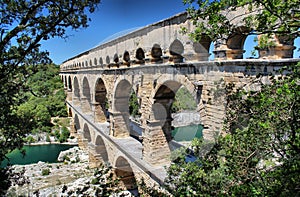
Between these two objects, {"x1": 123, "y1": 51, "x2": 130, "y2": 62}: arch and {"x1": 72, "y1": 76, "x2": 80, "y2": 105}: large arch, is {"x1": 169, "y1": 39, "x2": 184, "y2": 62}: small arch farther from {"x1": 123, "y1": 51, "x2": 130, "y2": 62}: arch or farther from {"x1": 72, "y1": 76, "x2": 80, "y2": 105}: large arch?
{"x1": 72, "y1": 76, "x2": 80, "y2": 105}: large arch

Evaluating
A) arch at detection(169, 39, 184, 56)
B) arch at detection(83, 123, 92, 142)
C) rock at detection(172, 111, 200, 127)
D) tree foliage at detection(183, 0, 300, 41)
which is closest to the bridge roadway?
arch at detection(169, 39, 184, 56)

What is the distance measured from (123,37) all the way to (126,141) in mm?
4412

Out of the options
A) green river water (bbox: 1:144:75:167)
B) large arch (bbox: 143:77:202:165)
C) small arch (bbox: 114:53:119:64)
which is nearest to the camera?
large arch (bbox: 143:77:202:165)

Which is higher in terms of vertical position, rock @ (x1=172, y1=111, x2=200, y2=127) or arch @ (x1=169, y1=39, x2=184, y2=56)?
arch @ (x1=169, y1=39, x2=184, y2=56)

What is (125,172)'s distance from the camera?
456 inches

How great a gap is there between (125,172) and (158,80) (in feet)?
19.3

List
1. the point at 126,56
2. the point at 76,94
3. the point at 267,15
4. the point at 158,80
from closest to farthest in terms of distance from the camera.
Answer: the point at 267,15
the point at 158,80
the point at 126,56
the point at 76,94

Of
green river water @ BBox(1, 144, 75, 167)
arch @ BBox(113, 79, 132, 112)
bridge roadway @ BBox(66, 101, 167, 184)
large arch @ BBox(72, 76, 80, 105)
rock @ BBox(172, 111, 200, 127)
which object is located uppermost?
arch @ BBox(113, 79, 132, 112)

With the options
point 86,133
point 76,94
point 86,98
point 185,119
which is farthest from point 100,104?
point 185,119

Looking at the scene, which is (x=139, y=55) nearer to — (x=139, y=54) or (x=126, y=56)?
Result: (x=139, y=54)

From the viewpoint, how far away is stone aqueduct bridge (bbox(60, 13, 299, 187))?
4.73 metres

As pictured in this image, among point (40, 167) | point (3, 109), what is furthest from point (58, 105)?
point (3, 109)

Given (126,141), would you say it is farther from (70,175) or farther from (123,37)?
(70,175)

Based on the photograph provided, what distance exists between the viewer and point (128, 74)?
9594mm
